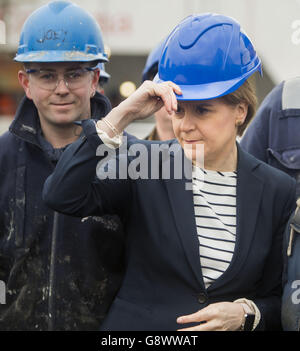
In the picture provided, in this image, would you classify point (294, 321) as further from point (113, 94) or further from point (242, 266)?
point (113, 94)

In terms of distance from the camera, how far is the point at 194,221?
104 inches

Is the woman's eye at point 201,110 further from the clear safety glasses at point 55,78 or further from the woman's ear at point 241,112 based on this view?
the clear safety glasses at point 55,78

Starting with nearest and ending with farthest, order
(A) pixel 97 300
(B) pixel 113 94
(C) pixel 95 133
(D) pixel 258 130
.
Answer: (C) pixel 95 133, (A) pixel 97 300, (D) pixel 258 130, (B) pixel 113 94

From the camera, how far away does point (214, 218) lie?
2682mm

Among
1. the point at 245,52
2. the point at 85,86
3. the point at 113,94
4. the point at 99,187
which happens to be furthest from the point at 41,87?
the point at 113,94

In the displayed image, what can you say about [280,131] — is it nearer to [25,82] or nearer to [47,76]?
[47,76]

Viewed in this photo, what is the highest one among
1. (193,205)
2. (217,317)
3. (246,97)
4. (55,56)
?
(55,56)

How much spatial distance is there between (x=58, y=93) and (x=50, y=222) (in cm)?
→ 69

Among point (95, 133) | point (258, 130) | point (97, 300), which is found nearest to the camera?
point (95, 133)

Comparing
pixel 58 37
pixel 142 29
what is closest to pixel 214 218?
pixel 58 37

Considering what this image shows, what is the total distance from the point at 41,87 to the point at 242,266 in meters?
1.46

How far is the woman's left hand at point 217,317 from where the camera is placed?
8.04 ft

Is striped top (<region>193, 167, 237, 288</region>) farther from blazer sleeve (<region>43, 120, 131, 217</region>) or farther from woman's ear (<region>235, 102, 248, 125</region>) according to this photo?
blazer sleeve (<region>43, 120, 131, 217</region>)

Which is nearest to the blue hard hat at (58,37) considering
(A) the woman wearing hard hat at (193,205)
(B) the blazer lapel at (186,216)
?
(A) the woman wearing hard hat at (193,205)
